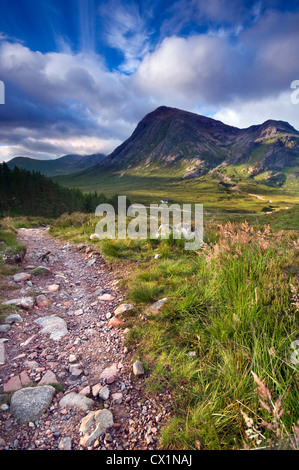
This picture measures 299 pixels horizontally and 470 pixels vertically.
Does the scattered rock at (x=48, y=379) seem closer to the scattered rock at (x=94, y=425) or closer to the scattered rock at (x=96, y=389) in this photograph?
the scattered rock at (x=96, y=389)

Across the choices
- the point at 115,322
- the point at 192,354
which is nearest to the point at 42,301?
the point at 115,322

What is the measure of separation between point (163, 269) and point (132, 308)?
5.63 feet

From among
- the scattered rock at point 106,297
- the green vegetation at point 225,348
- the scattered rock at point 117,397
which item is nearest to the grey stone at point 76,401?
the scattered rock at point 117,397

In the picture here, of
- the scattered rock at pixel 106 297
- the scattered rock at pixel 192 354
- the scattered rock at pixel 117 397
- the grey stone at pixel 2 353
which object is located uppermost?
the scattered rock at pixel 192 354

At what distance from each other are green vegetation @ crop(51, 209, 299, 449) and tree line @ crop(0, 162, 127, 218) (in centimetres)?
5445

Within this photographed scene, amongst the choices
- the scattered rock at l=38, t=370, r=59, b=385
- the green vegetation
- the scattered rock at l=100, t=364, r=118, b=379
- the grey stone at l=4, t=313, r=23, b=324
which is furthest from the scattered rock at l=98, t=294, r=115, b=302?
the scattered rock at l=38, t=370, r=59, b=385

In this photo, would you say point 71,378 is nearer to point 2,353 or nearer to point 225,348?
point 2,353

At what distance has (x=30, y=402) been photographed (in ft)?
8.24

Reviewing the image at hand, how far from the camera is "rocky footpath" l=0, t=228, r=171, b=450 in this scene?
2.21m

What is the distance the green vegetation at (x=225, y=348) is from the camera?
200 cm

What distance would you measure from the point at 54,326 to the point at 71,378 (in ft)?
4.72

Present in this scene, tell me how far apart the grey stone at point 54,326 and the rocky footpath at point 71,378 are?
0.06ft

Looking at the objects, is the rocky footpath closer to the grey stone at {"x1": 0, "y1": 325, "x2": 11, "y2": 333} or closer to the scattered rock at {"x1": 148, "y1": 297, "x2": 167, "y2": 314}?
the grey stone at {"x1": 0, "y1": 325, "x2": 11, "y2": 333}
